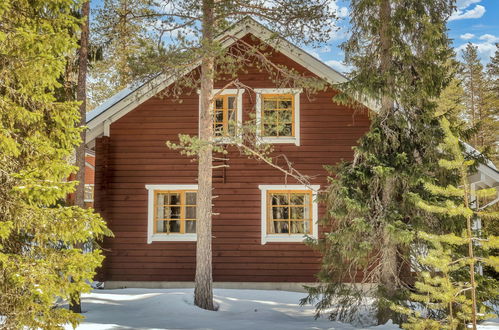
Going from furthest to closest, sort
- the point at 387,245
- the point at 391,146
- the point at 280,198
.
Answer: the point at 280,198
the point at 391,146
the point at 387,245

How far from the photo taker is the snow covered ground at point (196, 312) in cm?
920

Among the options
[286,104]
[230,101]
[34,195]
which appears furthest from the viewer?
[230,101]

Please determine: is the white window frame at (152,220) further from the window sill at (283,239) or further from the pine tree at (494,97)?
the pine tree at (494,97)

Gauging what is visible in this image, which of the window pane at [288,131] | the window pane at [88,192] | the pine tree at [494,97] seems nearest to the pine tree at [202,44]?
the window pane at [288,131]

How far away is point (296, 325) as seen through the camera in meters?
9.29

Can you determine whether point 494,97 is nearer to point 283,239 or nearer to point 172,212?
point 283,239

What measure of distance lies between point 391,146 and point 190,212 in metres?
6.93

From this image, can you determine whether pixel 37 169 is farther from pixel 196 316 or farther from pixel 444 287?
pixel 444 287

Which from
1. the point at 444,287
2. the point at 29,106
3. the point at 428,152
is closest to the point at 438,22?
the point at 428,152

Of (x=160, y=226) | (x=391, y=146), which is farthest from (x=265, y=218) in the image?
(x=391, y=146)

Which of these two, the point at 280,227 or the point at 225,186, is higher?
the point at 225,186

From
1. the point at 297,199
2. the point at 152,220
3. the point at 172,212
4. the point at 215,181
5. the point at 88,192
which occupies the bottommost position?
the point at 152,220

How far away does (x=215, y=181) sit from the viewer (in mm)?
13977

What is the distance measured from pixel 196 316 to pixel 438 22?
7359 mm
